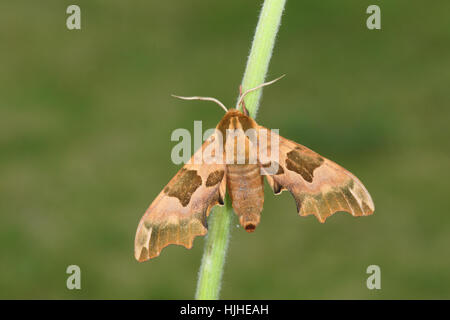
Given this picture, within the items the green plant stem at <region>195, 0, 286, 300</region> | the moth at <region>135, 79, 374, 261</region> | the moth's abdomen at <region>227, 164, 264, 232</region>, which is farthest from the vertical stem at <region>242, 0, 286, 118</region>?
the moth's abdomen at <region>227, 164, 264, 232</region>

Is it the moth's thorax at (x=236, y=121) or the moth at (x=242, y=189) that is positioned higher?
the moth's thorax at (x=236, y=121)

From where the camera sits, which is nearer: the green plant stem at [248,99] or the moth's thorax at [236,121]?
the green plant stem at [248,99]

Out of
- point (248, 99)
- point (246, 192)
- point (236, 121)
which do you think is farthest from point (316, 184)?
point (248, 99)

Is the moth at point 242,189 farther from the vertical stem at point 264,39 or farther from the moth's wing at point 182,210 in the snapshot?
the vertical stem at point 264,39

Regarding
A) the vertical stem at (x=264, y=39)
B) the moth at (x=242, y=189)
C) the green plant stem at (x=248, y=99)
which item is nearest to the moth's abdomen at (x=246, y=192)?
the moth at (x=242, y=189)

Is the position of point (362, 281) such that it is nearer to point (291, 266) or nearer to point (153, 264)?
point (291, 266)

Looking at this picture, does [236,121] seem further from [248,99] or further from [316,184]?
[316,184]
